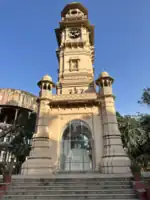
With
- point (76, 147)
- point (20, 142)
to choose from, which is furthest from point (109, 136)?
point (20, 142)

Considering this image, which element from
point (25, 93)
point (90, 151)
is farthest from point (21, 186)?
point (25, 93)

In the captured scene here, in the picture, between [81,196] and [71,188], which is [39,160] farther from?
[81,196]

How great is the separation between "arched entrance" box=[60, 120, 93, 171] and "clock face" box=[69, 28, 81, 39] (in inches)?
460

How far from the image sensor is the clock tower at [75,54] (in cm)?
1512

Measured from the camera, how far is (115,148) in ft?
33.5

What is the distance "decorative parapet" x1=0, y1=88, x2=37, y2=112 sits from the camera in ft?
106

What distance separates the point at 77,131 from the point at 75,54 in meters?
9.05

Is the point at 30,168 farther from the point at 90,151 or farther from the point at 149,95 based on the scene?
the point at 149,95

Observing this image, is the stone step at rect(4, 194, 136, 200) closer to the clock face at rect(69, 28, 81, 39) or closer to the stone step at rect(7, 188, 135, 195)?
the stone step at rect(7, 188, 135, 195)

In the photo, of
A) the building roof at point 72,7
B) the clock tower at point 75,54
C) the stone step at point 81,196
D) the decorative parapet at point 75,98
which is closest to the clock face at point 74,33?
the clock tower at point 75,54

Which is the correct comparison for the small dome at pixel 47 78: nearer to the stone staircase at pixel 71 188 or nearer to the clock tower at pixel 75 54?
the clock tower at pixel 75 54

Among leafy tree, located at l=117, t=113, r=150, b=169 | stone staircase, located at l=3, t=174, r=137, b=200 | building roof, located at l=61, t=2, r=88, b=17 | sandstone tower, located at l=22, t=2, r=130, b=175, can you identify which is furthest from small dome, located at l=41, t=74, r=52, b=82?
building roof, located at l=61, t=2, r=88, b=17

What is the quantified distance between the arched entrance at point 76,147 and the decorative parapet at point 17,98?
2294cm

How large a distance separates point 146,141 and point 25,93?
27.1 metres
